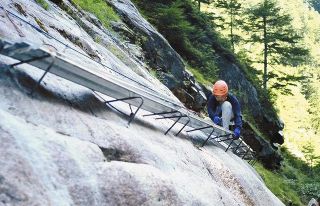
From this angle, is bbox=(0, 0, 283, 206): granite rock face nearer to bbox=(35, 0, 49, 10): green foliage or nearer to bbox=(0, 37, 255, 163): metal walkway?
bbox=(0, 37, 255, 163): metal walkway

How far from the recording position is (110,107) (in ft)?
21.3

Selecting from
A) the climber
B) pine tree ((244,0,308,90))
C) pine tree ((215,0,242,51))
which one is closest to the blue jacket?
the climber

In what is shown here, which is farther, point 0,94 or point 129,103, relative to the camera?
point 129,103

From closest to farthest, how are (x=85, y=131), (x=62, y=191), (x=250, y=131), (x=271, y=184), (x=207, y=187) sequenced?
(x=62, y=191)
(x=85, y=131)
(x=207, y=187)
(x=271, y=184)
(x=250, y=131)

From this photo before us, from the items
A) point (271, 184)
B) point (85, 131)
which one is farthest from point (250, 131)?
point (85, 131)

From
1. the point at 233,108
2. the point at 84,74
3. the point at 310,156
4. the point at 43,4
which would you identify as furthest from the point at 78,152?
the point at 310,156

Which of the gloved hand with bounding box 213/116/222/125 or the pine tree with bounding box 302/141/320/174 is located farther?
the pine tree with bounding box 302/141/320/174

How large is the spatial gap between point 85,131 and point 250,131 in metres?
21.8

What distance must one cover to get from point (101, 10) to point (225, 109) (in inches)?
282

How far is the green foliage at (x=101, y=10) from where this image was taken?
1559 cm

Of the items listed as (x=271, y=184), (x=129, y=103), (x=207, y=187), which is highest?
(x=129, y=103)

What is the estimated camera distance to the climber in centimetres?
1144

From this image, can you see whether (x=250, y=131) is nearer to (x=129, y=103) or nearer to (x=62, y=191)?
(x=129, y=103)

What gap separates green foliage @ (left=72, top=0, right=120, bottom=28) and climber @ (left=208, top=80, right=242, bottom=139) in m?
5.80
